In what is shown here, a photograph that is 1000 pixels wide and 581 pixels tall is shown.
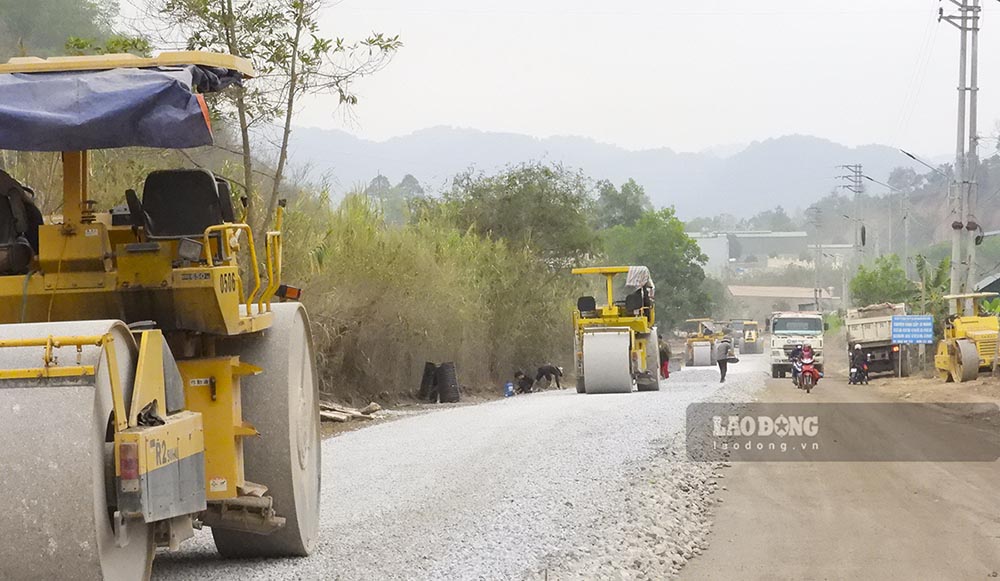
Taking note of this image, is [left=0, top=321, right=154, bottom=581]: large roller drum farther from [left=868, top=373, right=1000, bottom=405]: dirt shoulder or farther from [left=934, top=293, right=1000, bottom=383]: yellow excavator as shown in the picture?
[left=934, top=293, right=1000, bottom=383]: yellow excavator

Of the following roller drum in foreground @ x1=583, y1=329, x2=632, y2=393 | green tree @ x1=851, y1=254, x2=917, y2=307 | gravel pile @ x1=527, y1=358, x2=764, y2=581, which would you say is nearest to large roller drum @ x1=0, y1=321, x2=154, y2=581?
gravel pile @ x1=527, y1=358, x2=764, y2=581

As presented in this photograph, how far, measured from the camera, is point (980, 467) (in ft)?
50.6

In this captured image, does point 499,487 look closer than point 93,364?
No

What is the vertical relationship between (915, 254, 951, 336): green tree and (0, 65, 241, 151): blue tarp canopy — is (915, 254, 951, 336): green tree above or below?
below

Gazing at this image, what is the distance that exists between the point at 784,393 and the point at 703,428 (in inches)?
Result: 469

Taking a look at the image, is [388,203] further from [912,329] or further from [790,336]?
[912,329]

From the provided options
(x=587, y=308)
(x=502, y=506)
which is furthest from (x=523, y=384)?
(x=502, y=506)

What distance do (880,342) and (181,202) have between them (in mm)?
38066

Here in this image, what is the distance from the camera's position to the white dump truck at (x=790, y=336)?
144 ft

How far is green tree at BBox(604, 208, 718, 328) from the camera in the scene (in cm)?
9106

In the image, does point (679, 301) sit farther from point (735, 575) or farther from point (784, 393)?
point (735, 575)

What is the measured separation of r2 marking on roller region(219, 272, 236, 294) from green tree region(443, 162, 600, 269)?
40.0 metres

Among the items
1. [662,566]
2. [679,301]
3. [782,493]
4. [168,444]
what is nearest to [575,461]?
[782,493]

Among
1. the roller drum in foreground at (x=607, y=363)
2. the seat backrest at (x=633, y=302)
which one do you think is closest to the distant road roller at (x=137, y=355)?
the roller drum in foreground at (x=607, y=363)
